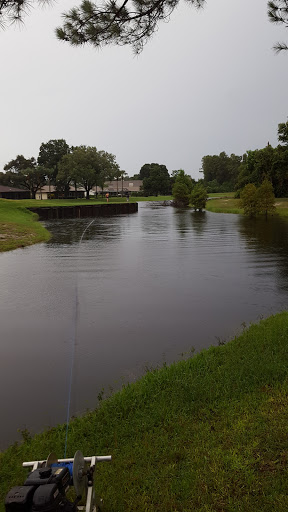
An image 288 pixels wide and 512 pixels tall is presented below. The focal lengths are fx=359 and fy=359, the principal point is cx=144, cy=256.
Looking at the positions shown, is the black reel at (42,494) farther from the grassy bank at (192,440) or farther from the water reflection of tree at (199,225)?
the water reflection of tree at (199,225)

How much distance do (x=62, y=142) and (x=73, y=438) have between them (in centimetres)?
10808

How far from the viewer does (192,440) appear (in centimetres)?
→ 432

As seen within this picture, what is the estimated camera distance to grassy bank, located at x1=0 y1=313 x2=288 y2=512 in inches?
136

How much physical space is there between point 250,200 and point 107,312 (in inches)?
1644

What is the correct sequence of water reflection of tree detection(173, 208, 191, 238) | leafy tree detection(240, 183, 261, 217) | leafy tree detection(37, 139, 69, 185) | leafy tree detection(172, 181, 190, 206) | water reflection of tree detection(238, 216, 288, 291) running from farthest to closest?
1. leafy tree detection(37, 139, 69, 185)
2. leafy tree detection(172, 181, 190, 206)
3. leafy tree detection(240, 183, 261, 217)
4. water reflection of tree detection(173, 208, 191, 238)
5. water reflection of tree detection(238, 216, 288, 291)

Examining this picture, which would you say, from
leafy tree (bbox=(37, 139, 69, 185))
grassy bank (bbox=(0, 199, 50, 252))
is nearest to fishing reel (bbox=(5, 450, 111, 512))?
grassy bank (bbox=(0, 199, 50, 252))

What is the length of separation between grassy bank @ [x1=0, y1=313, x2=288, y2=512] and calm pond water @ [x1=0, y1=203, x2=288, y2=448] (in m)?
0.81

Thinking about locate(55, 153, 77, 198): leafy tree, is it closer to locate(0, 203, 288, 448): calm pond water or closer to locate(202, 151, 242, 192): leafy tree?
locate(202, 151, 242, 192): leafy tree

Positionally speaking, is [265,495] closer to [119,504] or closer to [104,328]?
[119,504]

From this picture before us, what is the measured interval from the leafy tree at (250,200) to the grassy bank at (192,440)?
143 feet

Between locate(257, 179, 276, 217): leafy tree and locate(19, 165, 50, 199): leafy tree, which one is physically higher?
locate(19, 165, 50, 199): leafy tree

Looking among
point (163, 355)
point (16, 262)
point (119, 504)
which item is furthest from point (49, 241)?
point (119, 504)

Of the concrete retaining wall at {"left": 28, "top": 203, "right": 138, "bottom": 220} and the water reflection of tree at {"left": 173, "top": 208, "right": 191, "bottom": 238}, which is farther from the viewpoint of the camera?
the concrete retaining wall at {"left": 28, "top": 203, "right": 138, "bottom": 220}

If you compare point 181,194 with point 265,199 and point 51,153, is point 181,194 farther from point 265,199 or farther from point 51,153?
point 51,153
